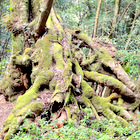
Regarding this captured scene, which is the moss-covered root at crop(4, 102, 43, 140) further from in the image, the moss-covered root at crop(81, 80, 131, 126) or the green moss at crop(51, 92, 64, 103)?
the moss-covered root at crop(81, 80, 131, 126)

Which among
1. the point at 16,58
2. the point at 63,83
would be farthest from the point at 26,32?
the point at 63,83

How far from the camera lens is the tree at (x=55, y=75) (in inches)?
181

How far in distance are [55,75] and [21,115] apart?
177cm

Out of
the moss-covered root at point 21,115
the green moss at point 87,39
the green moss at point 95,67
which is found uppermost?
the green moss at point 87,39

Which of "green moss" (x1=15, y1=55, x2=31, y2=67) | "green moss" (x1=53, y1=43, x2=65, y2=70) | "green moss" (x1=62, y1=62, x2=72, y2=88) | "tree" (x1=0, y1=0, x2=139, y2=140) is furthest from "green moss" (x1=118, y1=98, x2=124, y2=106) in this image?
"green moss" (x1=15, y1=55, x2=31, y2=67)

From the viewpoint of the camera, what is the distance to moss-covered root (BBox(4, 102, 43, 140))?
384 cm

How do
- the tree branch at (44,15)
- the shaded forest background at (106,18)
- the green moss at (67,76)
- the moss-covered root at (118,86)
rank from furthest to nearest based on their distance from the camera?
1. the shaded forest background at (106,18)
2. the moss-covered root at (118,86)
3. the green moss at (67,76)
4. the tree branch at (44,15)

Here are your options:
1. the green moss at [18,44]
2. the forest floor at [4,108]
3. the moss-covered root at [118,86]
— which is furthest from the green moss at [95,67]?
the forest floor at [4,108]

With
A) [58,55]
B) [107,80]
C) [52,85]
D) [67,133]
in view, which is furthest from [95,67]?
[67,133]

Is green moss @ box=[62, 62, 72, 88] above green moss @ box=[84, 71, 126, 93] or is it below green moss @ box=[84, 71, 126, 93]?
above

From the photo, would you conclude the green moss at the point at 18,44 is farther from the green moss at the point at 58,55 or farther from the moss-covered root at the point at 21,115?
the moss-covered root at the point at 21,115

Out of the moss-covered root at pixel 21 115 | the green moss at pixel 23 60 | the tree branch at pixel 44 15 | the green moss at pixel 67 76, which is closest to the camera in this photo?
the moss-covered root at pixel 21 115

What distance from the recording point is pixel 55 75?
5.48 m

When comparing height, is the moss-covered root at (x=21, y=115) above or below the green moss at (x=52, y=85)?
below
